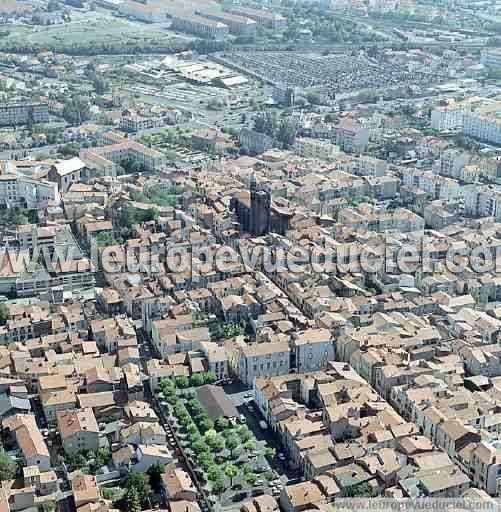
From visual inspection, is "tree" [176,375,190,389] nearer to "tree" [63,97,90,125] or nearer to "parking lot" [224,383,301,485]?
"parking lot" [224,383,301,485]

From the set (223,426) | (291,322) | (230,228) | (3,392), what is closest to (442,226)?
(230,228)

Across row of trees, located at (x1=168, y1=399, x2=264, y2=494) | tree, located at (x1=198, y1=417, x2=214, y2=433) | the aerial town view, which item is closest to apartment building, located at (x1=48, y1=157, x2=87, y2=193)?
the aerial town view

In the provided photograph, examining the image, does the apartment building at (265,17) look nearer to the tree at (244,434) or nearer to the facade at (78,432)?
the tree at (244,434)

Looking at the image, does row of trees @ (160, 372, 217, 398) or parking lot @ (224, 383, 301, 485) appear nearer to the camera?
parking lot @ (224, 383, 301, 485)

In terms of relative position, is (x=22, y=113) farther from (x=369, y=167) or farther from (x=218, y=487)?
(x=218, y=487)

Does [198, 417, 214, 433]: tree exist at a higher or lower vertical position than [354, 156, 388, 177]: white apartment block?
lower

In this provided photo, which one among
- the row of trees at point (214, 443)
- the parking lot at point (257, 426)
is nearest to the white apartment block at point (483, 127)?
the parking lot at point (257, 426)

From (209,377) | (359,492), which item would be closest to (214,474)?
(359,492)
